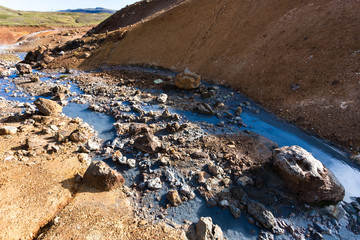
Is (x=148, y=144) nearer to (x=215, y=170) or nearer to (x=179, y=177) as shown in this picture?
(x=179, y=177)

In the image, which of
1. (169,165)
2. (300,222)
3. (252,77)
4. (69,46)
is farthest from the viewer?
(69,46)

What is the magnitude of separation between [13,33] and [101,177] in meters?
64.3

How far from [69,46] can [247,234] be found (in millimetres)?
32760

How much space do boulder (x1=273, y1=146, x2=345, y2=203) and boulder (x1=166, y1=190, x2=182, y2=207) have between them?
14.5 ft

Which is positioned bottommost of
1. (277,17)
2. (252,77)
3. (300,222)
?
(300,222)

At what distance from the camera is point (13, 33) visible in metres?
50.2

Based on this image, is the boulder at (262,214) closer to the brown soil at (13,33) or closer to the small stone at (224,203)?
the small stone at (224,203)

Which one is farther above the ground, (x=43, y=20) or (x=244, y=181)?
(x=43, y=20)

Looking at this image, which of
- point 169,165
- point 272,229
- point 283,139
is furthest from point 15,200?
point 283,139

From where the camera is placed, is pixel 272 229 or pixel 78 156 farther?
pixel 78 156

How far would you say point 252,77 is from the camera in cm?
1650

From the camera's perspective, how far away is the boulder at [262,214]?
264 inches

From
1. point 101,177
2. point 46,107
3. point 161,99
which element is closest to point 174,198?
point 101,177

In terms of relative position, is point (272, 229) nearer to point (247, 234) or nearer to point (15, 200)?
point (247, 234)
